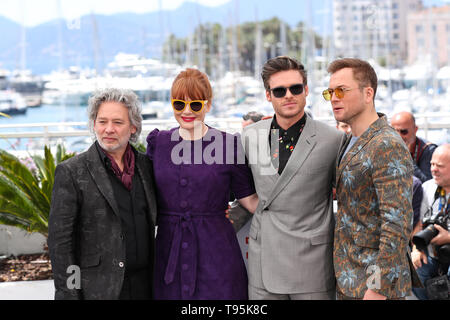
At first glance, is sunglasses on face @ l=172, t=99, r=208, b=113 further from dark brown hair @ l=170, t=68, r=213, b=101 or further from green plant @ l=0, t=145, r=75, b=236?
green plant @ l=0, t=145, r=75, b=236

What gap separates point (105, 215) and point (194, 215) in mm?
469

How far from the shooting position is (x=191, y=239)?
2984 millimetres

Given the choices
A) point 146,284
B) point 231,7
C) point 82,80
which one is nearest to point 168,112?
point 82,80

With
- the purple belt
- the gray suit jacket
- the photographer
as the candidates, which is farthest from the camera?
the purple belt

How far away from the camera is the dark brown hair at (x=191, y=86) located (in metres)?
3.01

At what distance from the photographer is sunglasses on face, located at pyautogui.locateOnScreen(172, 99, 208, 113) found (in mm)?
3008

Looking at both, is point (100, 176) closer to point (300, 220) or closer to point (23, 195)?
point (300, 220)

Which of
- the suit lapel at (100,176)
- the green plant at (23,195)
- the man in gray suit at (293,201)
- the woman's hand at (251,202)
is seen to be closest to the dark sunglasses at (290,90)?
the man in gray suit at (293,201)

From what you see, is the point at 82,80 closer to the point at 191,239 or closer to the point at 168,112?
the point at 168,112

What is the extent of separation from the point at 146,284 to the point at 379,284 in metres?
1.19

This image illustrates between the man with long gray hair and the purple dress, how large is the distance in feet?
0.29

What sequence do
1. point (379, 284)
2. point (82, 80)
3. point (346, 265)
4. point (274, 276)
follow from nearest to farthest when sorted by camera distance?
point (379, 284), point (346, 265), point (274, 276), point (82, 80)

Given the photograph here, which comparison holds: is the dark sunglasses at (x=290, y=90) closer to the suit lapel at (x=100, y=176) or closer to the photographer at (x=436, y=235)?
the suit lapel at (x=100, y=176)

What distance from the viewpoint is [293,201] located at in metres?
2.91
